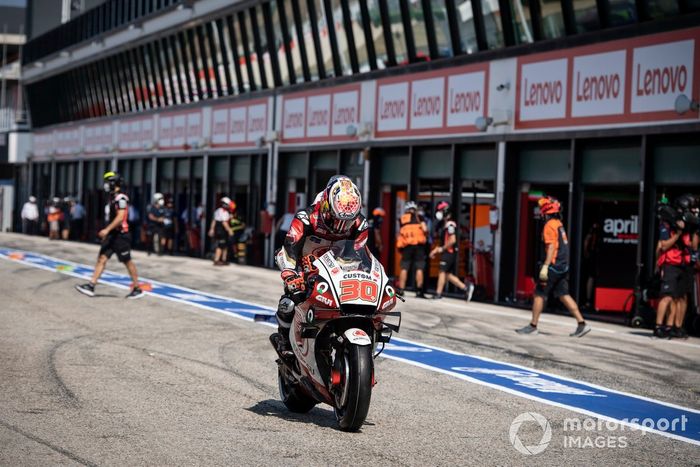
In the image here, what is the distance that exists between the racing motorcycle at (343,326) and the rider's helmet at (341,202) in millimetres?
201

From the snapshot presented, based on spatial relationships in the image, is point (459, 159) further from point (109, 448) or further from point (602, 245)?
point (109, 448)

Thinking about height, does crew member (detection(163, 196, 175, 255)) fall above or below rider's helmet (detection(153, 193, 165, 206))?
below

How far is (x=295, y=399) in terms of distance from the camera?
8578 mm

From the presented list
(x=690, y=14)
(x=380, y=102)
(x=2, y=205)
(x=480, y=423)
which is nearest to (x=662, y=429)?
(x=480, y=423)

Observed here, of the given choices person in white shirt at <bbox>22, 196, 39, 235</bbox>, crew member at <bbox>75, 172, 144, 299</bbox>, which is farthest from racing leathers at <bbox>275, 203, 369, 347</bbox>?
person in white shirt at <bbox>22, 196, 39, 235</bbox>

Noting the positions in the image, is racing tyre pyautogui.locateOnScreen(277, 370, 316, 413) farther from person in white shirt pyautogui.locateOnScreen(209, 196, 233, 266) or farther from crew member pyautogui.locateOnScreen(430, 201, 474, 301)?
person in white shirt pyautogui.locateOnScreen(209, 196, 233, 266)

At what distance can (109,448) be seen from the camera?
22.8 feet

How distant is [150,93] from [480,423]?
3883 cm

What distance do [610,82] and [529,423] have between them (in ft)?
41.6

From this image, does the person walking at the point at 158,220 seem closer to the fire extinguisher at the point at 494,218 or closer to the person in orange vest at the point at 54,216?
the person in orange vest at the point at 54,216

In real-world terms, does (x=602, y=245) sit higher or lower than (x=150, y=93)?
lower

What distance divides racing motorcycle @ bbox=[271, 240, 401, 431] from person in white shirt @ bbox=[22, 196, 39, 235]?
50.2m

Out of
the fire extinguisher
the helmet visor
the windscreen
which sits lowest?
the windscreen

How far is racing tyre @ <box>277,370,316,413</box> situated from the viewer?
8539 mm
